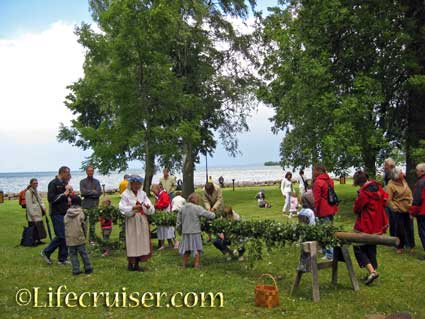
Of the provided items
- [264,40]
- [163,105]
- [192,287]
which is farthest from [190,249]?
[264,40]

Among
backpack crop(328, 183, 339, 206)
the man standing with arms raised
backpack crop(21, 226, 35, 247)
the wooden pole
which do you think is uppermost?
the man standing with arms raised

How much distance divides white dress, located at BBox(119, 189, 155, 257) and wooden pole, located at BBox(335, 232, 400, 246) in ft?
13.1

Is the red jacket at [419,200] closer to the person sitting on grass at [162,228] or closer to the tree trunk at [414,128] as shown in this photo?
the person sitting on grass at [162,228]

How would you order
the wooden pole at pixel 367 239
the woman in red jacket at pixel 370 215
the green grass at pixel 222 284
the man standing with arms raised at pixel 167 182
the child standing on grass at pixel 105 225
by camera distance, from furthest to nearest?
the man standing with arms raised at pixel 167 182, the child standing on grass at pixel 105 225, the woman in red jacket at pixel 370 215, the wooden pole at pixel 367 239, the green grass at pixel 222 284

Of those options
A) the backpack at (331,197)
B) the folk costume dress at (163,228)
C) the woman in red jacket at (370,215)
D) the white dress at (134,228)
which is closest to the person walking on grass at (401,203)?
the backpack at (331,197)

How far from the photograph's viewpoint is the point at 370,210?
8.67m

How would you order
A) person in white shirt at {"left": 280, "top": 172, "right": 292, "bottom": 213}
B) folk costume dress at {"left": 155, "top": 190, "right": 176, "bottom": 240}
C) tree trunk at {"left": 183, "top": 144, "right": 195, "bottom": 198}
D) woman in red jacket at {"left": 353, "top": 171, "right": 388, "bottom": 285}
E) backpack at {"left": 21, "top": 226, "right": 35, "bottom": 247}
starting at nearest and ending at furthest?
woman in red jacket at {"left": 353, "top": 171, "right": 388, "bottom": 285} → folk costume dress at {"left": 155, "top": 190, "right": 176, "bottom": 240} → backpack at {"left": 21, "top": 226, "right": 35, "bottom": 247} → person in white shirt at {"left": 280, "top": 172, "right": 292, "bottom": 213} → tree trunk at {"left": 183, "top": 144, "right": 195, "bottom": 198}

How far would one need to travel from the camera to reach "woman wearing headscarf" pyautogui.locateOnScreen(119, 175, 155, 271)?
32.2ft

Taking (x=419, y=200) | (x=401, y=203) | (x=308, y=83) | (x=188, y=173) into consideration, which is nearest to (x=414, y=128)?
(x=308, y=83)

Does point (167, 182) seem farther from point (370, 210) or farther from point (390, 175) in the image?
point (370, 210)

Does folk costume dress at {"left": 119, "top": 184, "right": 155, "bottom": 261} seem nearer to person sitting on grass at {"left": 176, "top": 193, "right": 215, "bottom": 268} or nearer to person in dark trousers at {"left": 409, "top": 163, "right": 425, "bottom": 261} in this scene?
person sitting on grass at {"left": 176, "top": 193, "right": 215, "bottom": 268}

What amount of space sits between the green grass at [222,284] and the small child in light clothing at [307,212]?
103cm

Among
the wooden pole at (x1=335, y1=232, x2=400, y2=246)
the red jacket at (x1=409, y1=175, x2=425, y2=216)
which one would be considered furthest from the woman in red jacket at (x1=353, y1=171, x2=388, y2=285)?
the red jacket at (x1=409, y1=175, x2=425, y2=216)

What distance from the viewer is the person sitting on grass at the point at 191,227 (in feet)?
33.1
